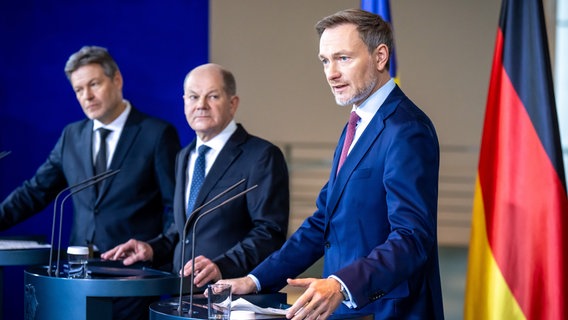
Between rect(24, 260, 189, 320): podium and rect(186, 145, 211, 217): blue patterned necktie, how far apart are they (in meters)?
0.56

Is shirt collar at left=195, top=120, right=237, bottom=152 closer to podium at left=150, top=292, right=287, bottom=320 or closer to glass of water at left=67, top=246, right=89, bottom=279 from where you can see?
glass of water at left=67, top=246, right=89, bottom=279

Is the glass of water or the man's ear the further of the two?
the glass of water

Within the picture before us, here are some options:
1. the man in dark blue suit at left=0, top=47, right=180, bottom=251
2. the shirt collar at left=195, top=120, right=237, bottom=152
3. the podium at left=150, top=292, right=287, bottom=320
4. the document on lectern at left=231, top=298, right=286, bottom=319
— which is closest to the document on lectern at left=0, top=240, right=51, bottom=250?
the man in dark blue suit at left=0, top=47, right=180, bottom=251

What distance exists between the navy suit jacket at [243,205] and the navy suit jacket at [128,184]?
555 mm

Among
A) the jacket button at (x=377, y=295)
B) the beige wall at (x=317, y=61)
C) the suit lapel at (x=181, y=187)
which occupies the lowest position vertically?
the jacket button at (x=377, y=295)

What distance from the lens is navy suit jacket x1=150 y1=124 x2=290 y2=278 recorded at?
11.2ft

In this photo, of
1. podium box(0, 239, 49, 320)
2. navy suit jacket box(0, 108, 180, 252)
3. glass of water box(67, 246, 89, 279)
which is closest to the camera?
glass of water box(67, 246, 89, 279)

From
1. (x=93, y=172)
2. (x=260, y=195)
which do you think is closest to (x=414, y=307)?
(x=260, y=195)

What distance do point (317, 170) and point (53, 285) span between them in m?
8.99

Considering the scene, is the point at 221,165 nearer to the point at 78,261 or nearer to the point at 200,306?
the point at 78,261

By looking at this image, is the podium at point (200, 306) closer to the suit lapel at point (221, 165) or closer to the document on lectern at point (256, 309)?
the document on lectern at point (256, 309)

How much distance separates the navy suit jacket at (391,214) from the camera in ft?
7.30

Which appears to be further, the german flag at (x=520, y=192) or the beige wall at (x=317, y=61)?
the beige wall at (x=317, y=61)

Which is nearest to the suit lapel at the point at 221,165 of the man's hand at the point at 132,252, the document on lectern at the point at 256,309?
the man's hand at the point at 132,252
